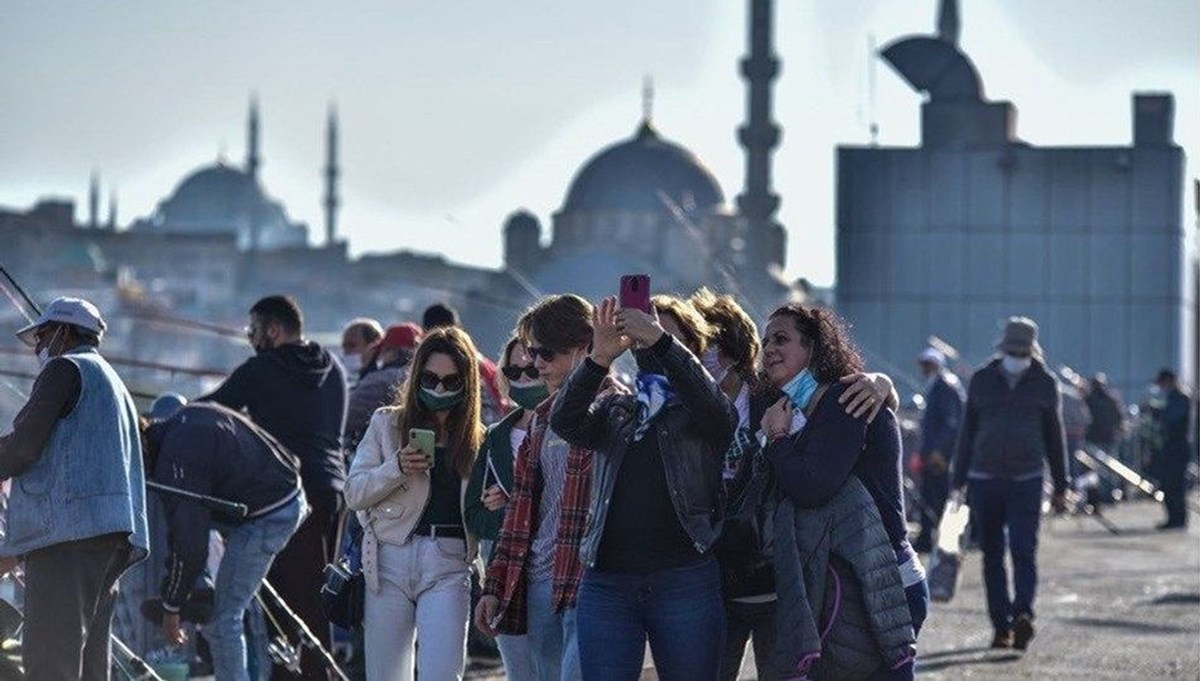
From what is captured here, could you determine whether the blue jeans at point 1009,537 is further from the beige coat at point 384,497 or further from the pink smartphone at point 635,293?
the pink smartphone at point 635,293

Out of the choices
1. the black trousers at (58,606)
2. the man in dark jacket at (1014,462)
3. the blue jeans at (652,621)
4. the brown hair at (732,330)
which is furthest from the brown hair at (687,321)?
the man in dark jacket at (1014,462)

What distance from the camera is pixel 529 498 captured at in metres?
8.17

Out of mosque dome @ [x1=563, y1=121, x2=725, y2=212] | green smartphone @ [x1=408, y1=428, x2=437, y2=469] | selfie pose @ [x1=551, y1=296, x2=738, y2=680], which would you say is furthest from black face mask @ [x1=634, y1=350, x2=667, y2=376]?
mosque dome @ [x1=563, y1=121, x2=725, y2=212]

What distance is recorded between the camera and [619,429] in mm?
7621

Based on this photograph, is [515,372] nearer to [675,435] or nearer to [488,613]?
[488,613]

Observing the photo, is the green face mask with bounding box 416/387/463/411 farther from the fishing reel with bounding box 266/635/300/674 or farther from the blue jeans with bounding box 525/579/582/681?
the fishing reel with bounding box 266/635/300/674

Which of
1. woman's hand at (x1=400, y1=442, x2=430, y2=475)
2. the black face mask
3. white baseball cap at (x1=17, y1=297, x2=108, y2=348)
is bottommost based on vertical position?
woman's hand at (x1=400, y1=442, x2=430, y2=475)

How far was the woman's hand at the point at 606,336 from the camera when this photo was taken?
748 centimetres

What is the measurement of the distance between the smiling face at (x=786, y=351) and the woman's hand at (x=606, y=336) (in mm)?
450

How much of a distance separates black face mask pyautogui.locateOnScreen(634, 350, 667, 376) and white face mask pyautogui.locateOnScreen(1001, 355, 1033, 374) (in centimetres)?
618

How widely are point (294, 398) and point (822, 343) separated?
3993mm

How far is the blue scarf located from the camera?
298 inches

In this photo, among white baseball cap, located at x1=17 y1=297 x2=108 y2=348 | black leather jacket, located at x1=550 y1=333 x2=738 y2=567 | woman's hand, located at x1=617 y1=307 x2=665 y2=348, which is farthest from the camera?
white baseball cap, located at x1=17 y1=297 x2=108 y2=348

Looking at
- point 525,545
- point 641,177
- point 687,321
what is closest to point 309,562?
point 525,545
